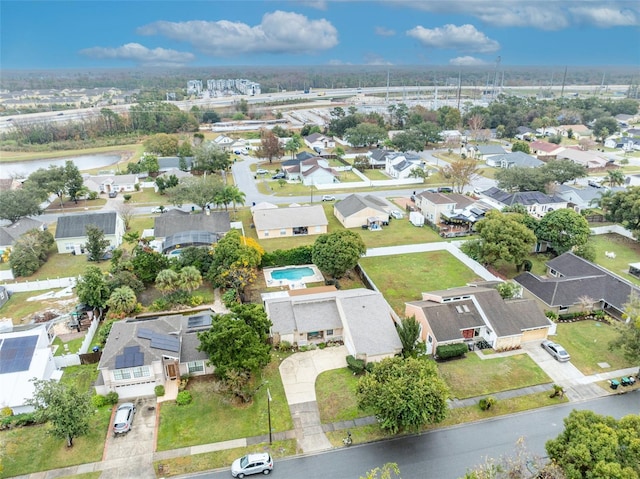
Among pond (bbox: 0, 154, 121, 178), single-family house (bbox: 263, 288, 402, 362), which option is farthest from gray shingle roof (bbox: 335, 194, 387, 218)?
pond (bbox: 0, 154, 121, 178)

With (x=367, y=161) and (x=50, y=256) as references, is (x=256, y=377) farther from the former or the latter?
(x=367, y=161)

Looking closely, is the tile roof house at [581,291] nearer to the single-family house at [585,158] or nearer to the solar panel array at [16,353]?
the solar panel array at [16,353]

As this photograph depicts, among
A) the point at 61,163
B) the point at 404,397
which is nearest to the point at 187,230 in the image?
the point at 404,397

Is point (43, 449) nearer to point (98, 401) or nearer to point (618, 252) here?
point (98, 401)

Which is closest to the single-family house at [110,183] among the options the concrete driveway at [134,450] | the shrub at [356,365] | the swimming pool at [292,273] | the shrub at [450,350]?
the swimming pool at [292,273]

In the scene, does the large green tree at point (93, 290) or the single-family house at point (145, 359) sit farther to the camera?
the large green tree at point (93, 290)

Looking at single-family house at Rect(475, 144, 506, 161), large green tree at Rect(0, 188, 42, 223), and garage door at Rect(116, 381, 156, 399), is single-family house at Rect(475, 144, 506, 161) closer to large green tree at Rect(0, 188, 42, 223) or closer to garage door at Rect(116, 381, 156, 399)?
large green tree at Rect(0, 188, 42, 223)

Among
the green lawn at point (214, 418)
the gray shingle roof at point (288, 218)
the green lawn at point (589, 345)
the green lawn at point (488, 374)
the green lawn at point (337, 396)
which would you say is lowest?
the green lawn at point (214, 418)

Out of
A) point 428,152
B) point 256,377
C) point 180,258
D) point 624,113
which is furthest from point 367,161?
point 624,113
